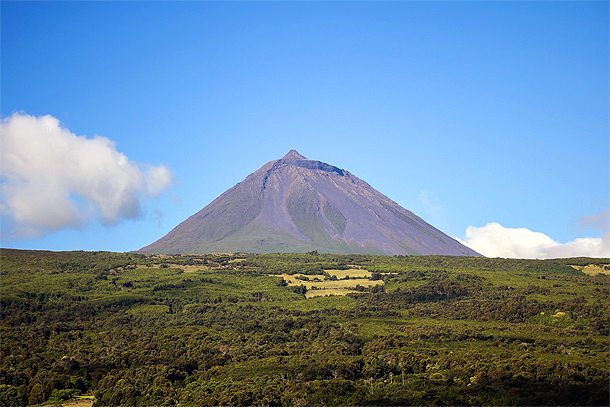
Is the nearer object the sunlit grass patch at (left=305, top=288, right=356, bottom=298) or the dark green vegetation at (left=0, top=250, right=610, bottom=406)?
the dark green vegetation at (left=0, top=250, right=610, bottom=406)

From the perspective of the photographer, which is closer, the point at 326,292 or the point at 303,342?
the point at 303,342

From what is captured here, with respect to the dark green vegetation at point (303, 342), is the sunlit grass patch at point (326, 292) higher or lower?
higher

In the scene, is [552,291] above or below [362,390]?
above

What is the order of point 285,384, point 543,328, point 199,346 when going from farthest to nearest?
point 543,328 < point 199,346 < point 285,384

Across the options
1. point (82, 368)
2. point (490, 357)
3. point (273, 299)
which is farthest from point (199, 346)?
point (273, 299)

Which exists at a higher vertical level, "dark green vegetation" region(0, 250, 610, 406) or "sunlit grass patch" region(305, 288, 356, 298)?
"sunlit grass patch" region(305, 288, 356, 298)

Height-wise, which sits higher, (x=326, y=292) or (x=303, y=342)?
(x=326, y=292)

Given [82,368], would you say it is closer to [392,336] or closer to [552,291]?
[392,336]

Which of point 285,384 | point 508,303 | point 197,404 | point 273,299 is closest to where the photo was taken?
point 197,404
